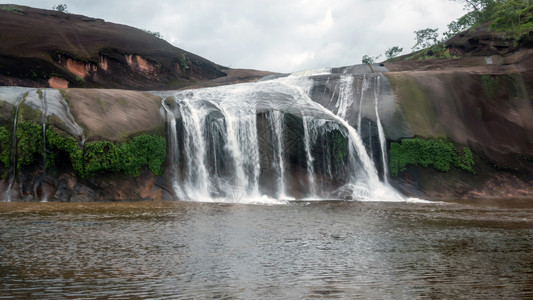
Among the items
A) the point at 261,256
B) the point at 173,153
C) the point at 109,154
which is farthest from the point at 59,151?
the point at 261,256

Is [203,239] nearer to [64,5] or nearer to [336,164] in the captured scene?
[336,164]

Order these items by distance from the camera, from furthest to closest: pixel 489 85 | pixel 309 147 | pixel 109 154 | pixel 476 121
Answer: pixel 489 85 < pixel 476 121 < pixel 309 147 < pixel 109 154

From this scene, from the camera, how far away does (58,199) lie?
14648 mm

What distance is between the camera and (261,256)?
20.9 ft

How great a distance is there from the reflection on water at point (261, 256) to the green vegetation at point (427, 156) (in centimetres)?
817

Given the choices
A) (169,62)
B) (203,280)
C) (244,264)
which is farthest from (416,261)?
(169,62)

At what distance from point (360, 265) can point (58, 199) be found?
12458mm

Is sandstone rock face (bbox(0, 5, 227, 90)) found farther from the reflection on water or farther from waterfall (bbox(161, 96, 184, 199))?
the reflection on water

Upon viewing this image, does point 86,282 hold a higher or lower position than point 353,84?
lower

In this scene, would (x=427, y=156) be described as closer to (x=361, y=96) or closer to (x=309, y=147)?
(x=361, y=96)

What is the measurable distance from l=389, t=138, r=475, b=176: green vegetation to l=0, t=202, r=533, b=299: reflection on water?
26.8ft

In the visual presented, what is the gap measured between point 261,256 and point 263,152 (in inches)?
483

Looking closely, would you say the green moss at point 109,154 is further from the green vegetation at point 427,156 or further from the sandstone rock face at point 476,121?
the sandstone rock face at point 476,121

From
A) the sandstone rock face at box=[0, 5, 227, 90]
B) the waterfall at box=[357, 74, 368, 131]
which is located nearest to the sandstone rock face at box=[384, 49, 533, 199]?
the waterfall at box=[357, 74, 368, 131]
